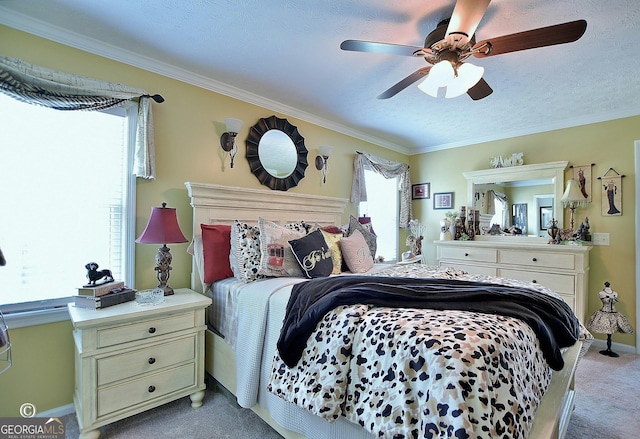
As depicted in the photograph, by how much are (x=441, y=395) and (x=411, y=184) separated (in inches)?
168

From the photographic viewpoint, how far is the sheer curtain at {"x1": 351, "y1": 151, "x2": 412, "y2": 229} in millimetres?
Answer: 3986

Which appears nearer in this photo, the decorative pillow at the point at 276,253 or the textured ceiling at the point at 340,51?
the textured ceiling at the point at 340,51

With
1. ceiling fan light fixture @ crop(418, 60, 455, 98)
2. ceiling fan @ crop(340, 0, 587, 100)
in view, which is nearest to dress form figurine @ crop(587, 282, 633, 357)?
ceiling fan @ crop(340, 0, 587, 100)

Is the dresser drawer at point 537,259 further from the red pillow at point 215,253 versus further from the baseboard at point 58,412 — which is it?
the baseboard at point 58,412

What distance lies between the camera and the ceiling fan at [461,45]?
1445 mm

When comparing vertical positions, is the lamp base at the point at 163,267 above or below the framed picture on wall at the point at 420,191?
below

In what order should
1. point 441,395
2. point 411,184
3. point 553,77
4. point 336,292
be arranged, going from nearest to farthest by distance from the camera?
1. point 441,395
2. point 336,292
3. point 553,77
4. point 411,184

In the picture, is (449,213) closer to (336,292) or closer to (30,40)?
(336,292)

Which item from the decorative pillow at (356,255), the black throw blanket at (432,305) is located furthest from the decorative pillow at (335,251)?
the black throw blanket at (432,305)

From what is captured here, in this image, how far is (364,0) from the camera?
167 cm

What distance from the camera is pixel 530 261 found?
340 centimetres

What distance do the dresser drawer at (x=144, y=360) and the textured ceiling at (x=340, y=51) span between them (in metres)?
2.00

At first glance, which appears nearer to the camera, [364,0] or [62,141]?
Answer: [364,0]

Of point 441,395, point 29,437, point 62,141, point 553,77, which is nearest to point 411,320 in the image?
point 441,395
